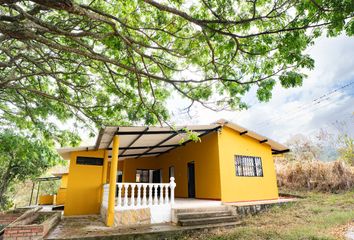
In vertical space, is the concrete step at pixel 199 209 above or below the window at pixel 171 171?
below

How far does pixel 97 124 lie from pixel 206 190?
6.65 m

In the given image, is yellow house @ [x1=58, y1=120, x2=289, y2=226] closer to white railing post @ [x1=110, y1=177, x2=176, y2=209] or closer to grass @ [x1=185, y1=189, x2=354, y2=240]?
white railing post @ [x1=110, y1=177, x2=176, y2=209]

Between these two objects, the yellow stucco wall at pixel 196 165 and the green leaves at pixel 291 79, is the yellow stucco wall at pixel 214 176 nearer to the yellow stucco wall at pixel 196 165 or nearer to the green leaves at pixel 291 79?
the yellow stucco wall at pixel 196 165

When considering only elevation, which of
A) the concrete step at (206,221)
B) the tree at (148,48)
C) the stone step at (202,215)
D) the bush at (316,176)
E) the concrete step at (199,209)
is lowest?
the concrete step at (206,221)

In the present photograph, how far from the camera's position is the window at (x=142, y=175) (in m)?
17.0

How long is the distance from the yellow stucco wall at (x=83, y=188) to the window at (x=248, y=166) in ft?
22.4

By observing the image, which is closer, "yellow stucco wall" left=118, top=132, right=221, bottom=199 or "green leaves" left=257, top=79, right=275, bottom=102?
"green leaves" left=257, top=79, right=275, bottom=102

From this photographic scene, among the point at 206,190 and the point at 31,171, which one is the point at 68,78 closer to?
the point at 206,190

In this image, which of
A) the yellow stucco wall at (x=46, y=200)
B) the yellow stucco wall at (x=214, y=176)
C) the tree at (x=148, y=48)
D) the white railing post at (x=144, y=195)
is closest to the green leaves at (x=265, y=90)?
the tree at (x=148, y=48)

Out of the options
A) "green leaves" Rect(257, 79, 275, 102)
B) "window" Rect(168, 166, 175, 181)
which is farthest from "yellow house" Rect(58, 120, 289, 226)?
"green leaves" Rect(257, 79, 275, 102)

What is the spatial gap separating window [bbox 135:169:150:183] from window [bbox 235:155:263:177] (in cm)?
855

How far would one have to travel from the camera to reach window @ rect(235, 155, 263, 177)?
11.0 m

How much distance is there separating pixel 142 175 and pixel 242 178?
29.0 ft

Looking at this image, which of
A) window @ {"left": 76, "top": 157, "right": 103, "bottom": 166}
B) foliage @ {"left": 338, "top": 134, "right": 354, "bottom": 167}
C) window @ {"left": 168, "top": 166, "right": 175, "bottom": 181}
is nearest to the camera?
window @ {"left": 76, "top": 157, "right": 103, "bottom": 166}
